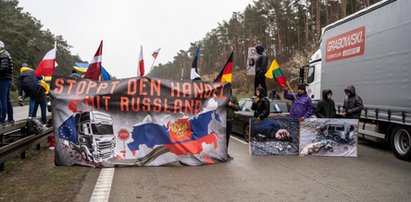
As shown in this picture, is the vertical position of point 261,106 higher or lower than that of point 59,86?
lower

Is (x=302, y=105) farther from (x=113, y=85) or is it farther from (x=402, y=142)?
(x=113, y=85)

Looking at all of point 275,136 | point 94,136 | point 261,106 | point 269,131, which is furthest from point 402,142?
point 94,136

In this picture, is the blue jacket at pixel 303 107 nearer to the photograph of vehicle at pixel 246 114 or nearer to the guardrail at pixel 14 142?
the photograph of vehicle at pixel 246 114

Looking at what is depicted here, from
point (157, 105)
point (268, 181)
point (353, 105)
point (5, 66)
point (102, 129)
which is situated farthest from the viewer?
point (353, 105)

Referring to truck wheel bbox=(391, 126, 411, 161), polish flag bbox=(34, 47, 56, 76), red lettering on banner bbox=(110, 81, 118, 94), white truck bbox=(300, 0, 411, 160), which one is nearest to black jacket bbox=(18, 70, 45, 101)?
polish flag bbox=(34, 47, 56, 76)

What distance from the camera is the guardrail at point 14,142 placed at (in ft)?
20.5

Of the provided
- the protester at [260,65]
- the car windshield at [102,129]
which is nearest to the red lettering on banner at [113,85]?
the car windshield at [102,129]

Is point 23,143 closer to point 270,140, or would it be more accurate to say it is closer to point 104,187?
point 104,187

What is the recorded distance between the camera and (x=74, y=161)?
7207mm

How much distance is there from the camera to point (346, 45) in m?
10.9

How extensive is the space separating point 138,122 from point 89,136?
1.01 m

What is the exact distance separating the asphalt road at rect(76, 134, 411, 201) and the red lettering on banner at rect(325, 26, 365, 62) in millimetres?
3464

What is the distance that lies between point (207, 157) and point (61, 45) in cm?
9349

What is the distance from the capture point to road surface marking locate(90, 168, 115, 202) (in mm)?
5155
